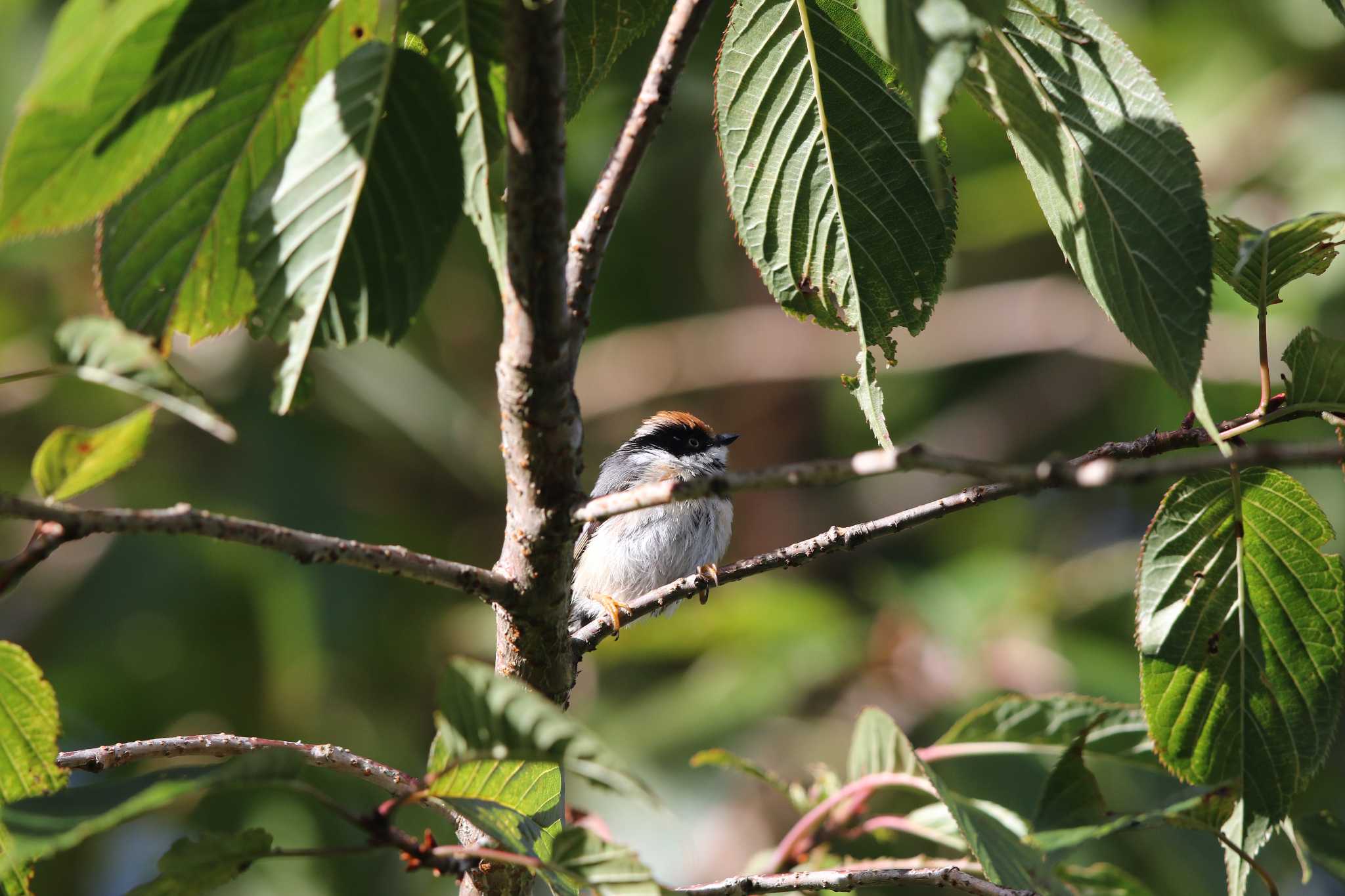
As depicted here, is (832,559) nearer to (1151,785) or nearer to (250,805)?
(1151,785)

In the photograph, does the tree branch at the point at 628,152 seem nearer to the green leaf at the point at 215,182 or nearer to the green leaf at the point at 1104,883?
the green leaf at the point at 215,182

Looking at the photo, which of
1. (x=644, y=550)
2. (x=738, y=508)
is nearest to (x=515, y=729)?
(x=644, y=550)

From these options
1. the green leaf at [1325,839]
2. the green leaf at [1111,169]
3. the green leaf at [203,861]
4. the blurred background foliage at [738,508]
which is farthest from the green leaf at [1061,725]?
the blurred background foliage at [738,508]

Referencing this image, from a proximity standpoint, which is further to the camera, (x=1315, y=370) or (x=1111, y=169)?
(x=1315, y=370)

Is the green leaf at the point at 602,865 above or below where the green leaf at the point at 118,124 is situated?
below

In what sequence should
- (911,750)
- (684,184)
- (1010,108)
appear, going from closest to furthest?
(1010,108)
(911,750)
(684,184)

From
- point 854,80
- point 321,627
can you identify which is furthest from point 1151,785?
point 854,80

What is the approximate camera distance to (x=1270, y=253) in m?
1.82

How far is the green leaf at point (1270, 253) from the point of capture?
1757 mm

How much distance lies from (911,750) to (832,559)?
19.9 feet

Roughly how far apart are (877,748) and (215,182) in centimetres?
194

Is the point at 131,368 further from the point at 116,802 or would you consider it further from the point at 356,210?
the point at 116,802

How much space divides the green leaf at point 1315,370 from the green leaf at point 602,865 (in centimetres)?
128

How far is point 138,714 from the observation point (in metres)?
6.73
